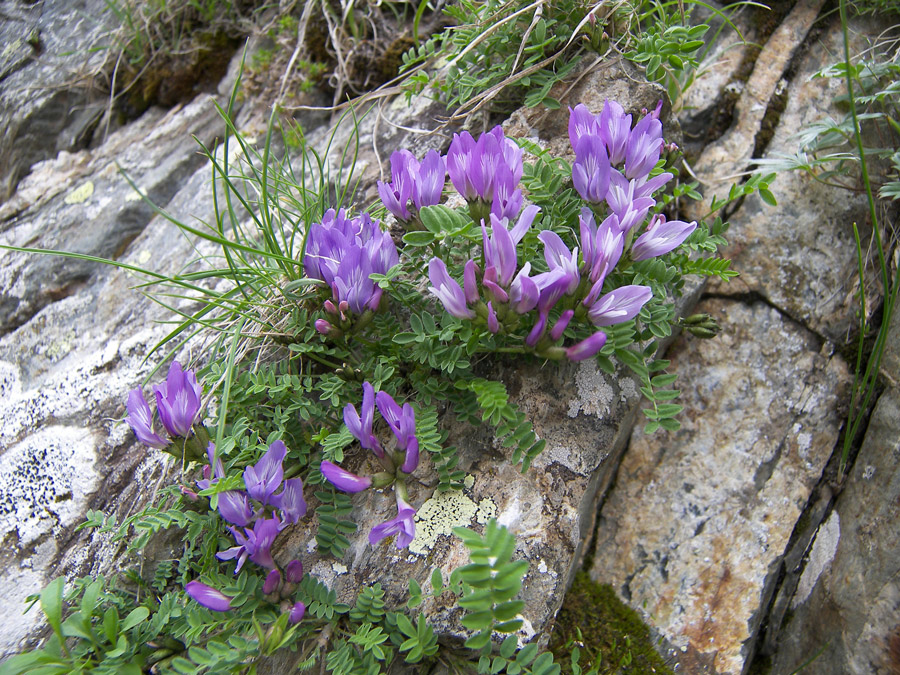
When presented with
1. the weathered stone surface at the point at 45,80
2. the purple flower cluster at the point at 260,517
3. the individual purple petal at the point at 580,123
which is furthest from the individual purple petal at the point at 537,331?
the weathered stone surface at the point at 45,80

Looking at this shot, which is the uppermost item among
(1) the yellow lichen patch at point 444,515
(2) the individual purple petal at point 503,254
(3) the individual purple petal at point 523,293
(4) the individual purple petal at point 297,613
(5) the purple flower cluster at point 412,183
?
(5) the purple flower cluster at point 412,183

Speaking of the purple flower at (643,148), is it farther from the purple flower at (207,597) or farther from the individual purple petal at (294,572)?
the purple flower at (207,597)

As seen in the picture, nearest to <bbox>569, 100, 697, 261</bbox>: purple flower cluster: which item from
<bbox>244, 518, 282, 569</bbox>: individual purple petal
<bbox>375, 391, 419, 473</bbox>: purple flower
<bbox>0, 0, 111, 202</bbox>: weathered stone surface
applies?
<bbox>375, 391, 419, 473</bbox>: purple flower

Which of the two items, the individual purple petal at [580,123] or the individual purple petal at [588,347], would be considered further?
the individual purple petal at [580,123]

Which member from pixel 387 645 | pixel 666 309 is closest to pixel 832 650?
pixel 666 309

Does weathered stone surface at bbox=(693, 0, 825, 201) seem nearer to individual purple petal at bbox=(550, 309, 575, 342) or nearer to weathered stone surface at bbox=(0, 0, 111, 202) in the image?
individual purple petal at bbox=(550, 309, 575, 342)
